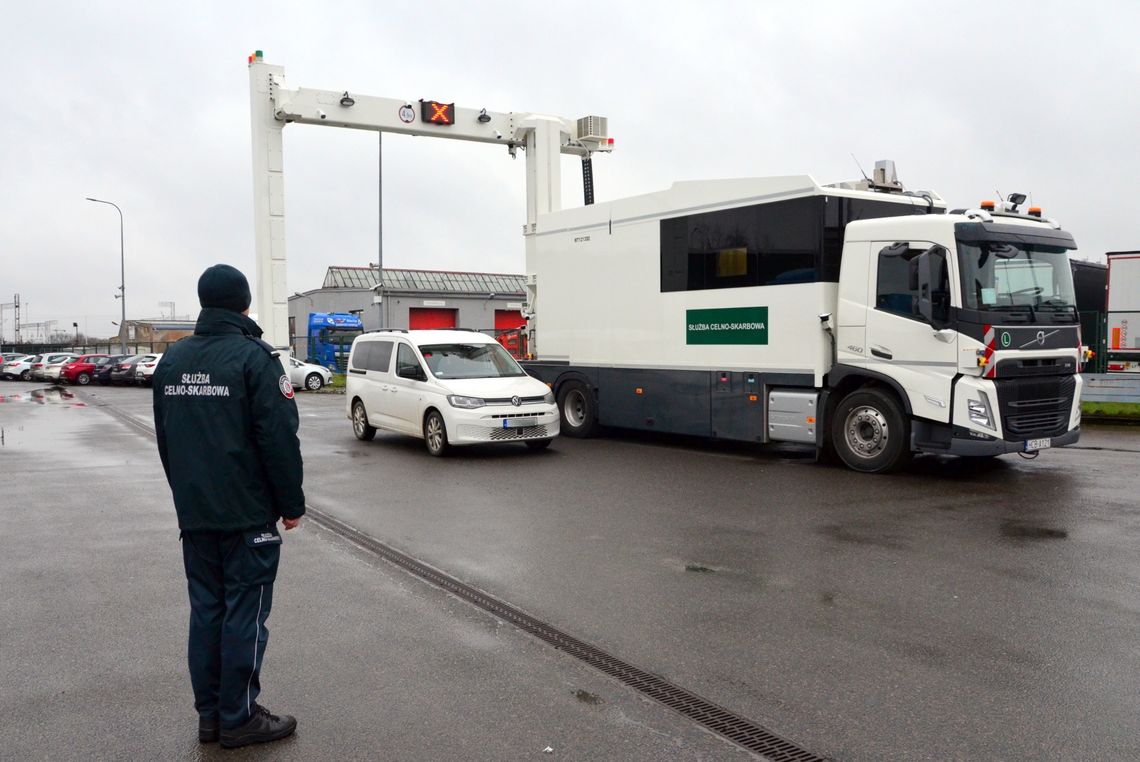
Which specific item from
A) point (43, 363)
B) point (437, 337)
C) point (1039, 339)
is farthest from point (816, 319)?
point (43, 363)

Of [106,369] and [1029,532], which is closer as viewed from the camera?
[1029,532]

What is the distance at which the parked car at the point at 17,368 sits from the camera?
164ft

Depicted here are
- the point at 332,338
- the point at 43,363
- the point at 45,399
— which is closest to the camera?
the point at 45,399

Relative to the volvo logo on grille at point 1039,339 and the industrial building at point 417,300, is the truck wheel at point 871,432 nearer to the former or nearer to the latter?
the volvo logo on grille at point 1039,339

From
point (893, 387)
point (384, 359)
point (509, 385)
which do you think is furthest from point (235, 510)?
point (384, 359)

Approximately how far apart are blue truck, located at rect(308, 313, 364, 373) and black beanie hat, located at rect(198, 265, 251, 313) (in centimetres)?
4017

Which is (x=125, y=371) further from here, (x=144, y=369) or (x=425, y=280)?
(x=425, y=280)

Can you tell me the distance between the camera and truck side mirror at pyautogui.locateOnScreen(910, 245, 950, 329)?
408 inches

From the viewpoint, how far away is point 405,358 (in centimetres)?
1406

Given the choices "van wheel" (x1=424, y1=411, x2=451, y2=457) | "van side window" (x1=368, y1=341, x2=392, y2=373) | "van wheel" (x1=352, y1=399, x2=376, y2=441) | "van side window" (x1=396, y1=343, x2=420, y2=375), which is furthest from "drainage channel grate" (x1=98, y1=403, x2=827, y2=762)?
"van wheel" (x1=352, y1=399, x2=376, y2=441)

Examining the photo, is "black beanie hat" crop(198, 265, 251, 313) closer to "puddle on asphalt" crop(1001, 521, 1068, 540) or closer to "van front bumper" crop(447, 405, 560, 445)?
"puddle on asphalt" crop(1001, 521, 1068, 540)

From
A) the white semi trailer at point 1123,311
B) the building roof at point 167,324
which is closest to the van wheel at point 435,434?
the white semi trailer at point 1123,311

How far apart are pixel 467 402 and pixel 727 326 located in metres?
3.67

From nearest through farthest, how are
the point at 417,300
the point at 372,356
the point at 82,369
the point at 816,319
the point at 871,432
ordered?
the point at 871,432 < the point at 816,319 < the point at 372,356 < the point at 82,369 < the point at 417,300
